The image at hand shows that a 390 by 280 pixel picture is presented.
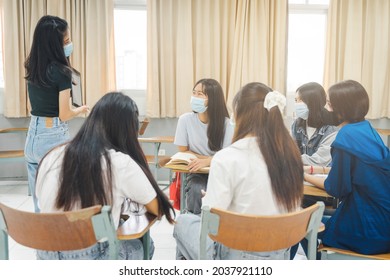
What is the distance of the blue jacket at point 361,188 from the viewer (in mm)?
1391

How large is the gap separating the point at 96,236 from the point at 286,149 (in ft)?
2.24

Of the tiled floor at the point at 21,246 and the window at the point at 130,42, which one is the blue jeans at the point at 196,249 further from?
the window at the point at 130,42

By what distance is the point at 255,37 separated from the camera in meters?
4.12

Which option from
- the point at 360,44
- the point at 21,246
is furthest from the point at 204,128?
the point at 360,44

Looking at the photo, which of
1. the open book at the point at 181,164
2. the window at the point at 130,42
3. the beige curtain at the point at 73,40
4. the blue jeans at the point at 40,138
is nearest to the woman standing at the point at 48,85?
the blue jeans at the point at 40,138

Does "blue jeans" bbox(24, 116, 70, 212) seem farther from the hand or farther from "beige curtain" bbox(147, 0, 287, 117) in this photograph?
"beige curtain" bbox(147, 0, 287, 117)

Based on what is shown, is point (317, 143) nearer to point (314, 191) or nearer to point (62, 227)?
point (314, 191)

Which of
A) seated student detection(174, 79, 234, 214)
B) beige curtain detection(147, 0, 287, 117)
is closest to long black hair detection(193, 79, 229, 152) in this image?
seated student detection(174, 79, 234, 214)

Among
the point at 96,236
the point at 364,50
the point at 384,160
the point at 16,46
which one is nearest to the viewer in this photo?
the point at 96,236

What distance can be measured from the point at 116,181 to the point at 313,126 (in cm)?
146

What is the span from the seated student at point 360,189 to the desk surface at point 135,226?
0.73 m

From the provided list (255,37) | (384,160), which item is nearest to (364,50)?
(255,37)

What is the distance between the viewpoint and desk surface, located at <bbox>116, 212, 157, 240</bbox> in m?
1.19
